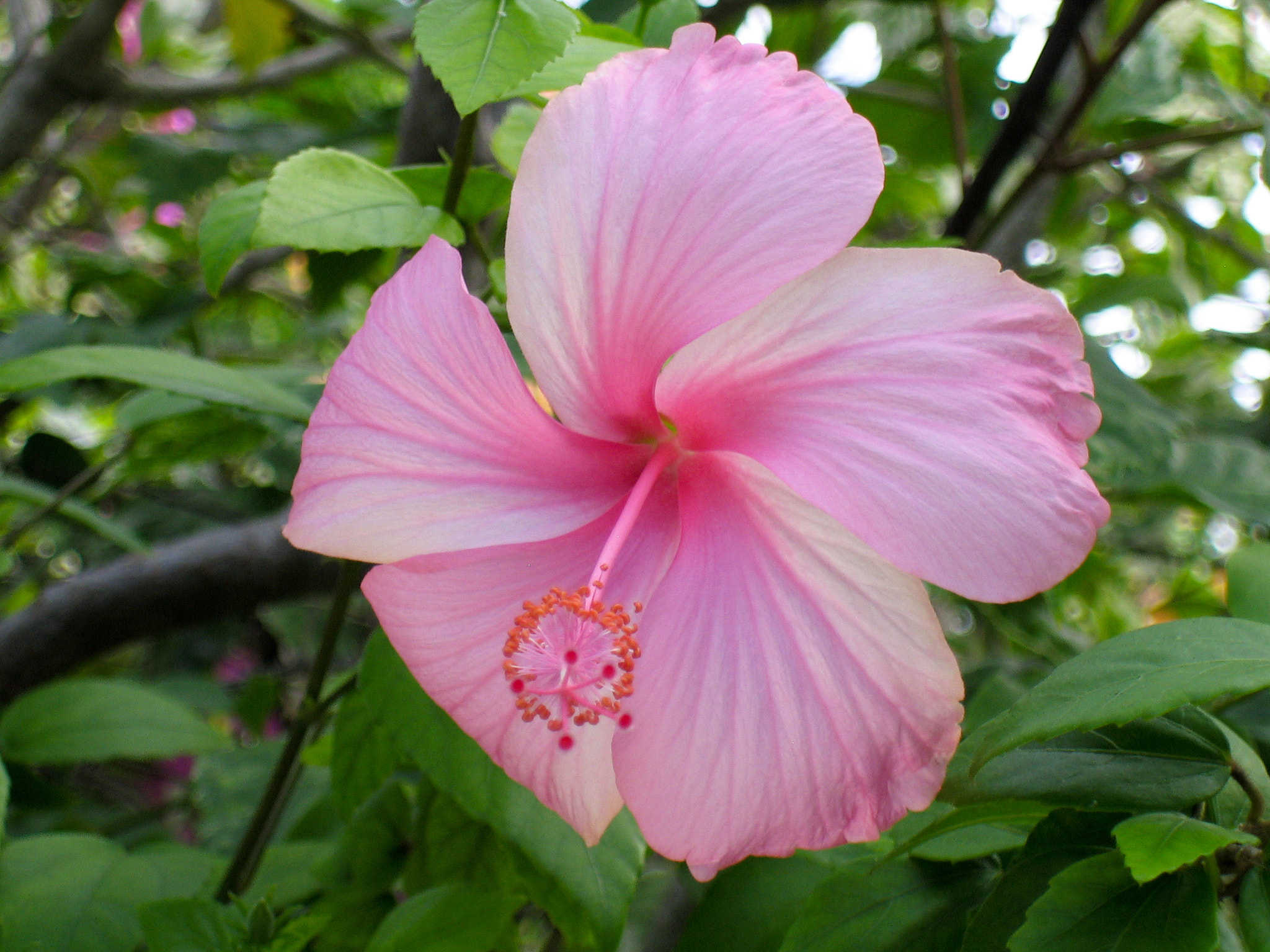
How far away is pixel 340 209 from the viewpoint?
53cm

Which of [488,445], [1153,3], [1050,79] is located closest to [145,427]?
[488,445]

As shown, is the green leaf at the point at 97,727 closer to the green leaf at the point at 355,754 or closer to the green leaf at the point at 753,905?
the green leaf at the point at 355,754

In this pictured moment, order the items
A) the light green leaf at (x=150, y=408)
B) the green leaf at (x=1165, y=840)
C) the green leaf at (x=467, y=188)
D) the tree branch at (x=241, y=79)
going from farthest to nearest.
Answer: the tree branch at (x=241, y=79)
the light green leaf at (x=150, y=408)
the green leaf at (x=467, y=188)
the green leaf at (x=1165, y=840)

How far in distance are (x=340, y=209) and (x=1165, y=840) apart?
0.50 m

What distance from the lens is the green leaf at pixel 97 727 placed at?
92cm

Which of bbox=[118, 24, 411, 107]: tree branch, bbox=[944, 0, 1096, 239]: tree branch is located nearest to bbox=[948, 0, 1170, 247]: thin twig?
bbox=[944, 0, 1096, 239]: tree branch

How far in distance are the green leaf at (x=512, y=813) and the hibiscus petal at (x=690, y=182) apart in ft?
0.80

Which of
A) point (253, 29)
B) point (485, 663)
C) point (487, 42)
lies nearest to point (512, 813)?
point (485, 663)

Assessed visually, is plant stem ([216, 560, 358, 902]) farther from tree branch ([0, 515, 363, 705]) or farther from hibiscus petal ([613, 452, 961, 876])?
tree branch ([0, 515, 363, 705])

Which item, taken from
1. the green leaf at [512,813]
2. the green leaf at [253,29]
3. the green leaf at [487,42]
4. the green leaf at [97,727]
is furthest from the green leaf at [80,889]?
the green leaf at [253,29]

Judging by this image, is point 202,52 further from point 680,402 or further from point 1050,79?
point 680,402

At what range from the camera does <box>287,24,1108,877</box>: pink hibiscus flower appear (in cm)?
43

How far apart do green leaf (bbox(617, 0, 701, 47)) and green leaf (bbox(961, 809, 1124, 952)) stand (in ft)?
1.73

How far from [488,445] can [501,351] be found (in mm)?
57
